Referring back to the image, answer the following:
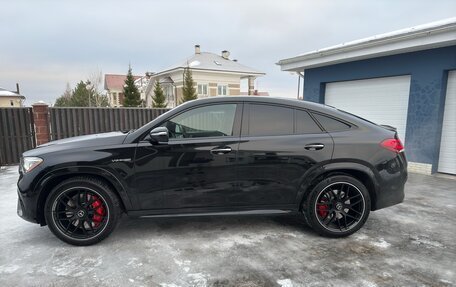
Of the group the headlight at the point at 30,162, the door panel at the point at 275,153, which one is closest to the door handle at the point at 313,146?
the door panel at the point at 275,153

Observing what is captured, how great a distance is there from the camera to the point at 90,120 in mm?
8719

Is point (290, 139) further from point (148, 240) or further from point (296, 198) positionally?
point (148, 240)

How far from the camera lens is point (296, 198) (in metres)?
3.24

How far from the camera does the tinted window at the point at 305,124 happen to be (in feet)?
10.6

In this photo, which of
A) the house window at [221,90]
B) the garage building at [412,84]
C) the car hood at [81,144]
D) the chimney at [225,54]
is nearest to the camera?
the car hood at [81,144]

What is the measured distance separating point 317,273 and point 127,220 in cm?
250

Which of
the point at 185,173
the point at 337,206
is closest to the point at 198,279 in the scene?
the point at 185,173

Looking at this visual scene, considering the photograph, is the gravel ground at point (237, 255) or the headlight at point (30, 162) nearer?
the gravel ground at point (237, 255)

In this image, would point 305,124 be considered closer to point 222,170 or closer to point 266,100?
point 266,100

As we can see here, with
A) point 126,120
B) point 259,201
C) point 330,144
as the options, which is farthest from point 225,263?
point 126,120

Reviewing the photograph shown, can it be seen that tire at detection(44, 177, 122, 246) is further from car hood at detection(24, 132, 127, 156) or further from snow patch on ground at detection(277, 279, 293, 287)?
snow patch on ground at detection(277, 279, 293, 287)

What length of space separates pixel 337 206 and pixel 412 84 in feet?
16.6

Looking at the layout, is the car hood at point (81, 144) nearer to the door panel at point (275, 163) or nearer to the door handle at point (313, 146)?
the door panel at point (275, 163)

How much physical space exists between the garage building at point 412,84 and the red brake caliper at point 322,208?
15.6ft
